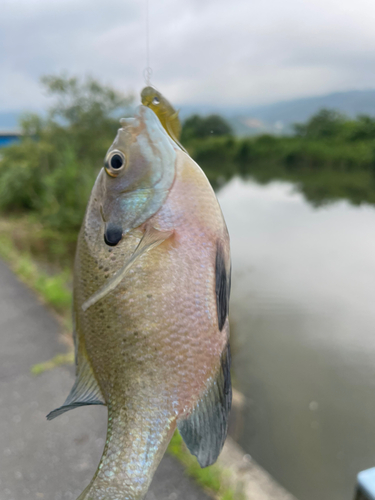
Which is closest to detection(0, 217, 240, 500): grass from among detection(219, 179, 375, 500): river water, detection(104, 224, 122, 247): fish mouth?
detection(219, 179, 375, 500): river water

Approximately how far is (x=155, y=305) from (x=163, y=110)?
1.83 ft

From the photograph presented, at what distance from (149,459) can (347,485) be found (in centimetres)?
338

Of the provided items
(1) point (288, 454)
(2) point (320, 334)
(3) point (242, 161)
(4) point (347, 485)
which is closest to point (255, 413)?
(1) point (288, 454)

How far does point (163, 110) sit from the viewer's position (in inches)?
39.6

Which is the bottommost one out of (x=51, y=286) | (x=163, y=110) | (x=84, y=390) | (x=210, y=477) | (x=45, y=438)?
(x=51, y=286)

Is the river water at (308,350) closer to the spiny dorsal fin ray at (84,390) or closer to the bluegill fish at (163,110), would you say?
the spiny dorsal fin ray at (84,390)

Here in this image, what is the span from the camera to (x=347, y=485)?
3.27m

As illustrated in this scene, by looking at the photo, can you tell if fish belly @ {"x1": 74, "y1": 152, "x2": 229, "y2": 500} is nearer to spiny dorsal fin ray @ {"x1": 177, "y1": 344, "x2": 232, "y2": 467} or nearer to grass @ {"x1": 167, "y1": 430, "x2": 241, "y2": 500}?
spiny dorsal fin ray @ {"x1": 177, "y1": 344, "x2": 232, "y2": 467}

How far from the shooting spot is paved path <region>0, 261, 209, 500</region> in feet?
7.87

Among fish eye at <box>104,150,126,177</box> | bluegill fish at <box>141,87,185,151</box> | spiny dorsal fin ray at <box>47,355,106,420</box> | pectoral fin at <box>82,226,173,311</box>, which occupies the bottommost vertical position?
spiny dorsal fin ray at <box>47,355,106,420</box>

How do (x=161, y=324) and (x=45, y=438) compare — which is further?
(x=45, y=438)

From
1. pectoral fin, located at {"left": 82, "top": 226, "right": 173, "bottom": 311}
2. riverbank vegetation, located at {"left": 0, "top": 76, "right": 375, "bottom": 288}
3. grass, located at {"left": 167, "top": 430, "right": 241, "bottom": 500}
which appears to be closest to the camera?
pectoral fin, located at {"left": 82, "top": 226, "right": 173, "bottom": 311}

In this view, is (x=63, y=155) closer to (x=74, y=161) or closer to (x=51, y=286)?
(x=74, y=161)

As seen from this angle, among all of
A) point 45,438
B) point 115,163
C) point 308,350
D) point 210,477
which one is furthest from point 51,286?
point 115,163
